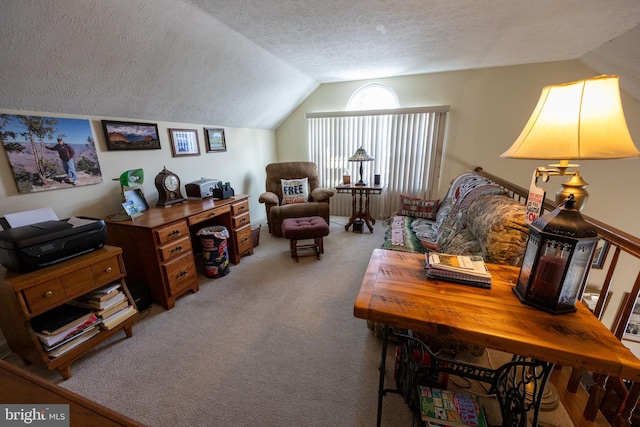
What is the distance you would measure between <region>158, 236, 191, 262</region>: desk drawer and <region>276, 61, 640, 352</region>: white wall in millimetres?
3129

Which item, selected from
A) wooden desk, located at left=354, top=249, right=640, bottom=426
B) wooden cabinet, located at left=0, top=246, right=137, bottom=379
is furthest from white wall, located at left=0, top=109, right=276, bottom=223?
wooden desk, located at left=354, top=249, right=640, bottom=426

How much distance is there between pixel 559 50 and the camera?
2.55 meters

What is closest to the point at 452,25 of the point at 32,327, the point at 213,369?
the point at 213,369

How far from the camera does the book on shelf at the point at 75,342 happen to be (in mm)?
1380

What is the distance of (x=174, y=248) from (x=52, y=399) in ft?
5.23

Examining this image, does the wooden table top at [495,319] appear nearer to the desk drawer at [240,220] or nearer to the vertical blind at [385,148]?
the desk drawer at [240,220]

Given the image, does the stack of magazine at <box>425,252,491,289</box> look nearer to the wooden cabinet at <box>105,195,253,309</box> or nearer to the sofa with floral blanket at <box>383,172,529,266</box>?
the sofa with floral blanket at <box>383,172,529,266</box>

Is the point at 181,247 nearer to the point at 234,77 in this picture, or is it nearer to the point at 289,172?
the point at 234,77

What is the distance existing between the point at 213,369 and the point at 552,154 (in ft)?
6.45

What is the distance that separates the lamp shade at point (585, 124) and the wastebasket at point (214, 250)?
239 centimetres

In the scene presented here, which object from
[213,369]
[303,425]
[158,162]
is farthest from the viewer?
[158,162]

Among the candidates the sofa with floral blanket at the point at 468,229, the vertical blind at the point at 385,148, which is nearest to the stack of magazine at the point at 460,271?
the sofa with floral blanket at the point at 468,229

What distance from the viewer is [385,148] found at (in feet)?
12.7

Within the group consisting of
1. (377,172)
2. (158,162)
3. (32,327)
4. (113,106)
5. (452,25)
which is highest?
(452,25)
